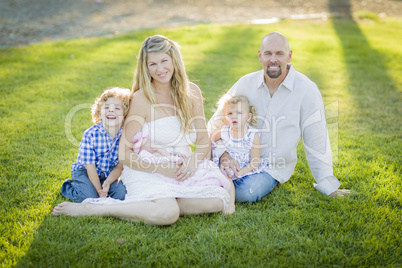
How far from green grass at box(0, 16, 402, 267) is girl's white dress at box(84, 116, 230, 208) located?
0.21 meters

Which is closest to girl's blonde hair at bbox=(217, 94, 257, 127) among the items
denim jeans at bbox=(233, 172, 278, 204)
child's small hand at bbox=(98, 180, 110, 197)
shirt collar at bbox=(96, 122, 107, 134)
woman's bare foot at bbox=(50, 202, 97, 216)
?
denim jeans at bbox=(233, 172, 278, 204)

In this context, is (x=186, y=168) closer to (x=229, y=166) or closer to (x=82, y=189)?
(x=229, y=166)

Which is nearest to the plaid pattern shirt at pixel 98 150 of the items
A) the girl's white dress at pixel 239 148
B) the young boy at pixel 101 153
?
the young boy at pixel 101 153

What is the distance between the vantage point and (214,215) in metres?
2.84

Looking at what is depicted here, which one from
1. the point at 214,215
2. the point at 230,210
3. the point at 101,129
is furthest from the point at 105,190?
the point at 230,210

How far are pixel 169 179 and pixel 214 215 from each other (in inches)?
18.9

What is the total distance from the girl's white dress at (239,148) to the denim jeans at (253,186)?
8 cm

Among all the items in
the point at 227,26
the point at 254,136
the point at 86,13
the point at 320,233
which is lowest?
the point at 320,233

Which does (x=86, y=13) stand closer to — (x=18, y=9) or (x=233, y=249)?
(x=18, y=9)

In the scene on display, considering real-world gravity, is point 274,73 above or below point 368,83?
above

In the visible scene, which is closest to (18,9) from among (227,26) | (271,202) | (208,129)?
(227,26)

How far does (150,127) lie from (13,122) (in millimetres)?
2391

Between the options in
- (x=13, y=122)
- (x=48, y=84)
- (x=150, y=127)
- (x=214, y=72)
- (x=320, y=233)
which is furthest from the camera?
(x=214, y=72)

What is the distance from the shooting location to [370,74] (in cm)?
677
